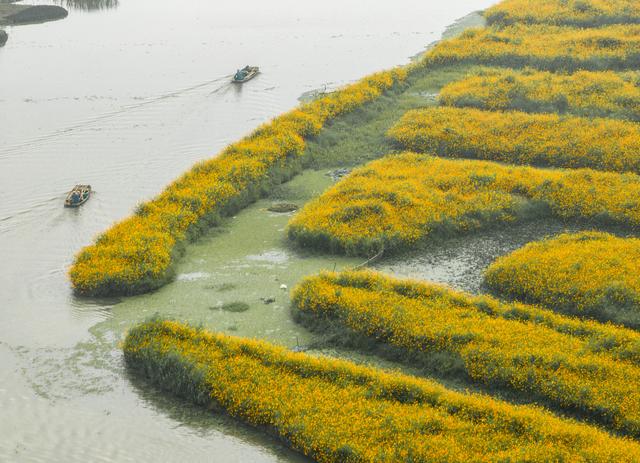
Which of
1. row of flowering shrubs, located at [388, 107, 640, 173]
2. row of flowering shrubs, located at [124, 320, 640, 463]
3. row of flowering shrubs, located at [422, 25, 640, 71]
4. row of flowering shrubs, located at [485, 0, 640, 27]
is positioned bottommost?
row of flowering shrubs, located at [124, 320, 640, 463]

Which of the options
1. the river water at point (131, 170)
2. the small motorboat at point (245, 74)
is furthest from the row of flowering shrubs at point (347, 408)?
the small motorboat at point (245, 74)

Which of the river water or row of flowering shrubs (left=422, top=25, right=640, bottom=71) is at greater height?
row of flowering shrubs (left=422, top=25, right=640, bottom=71)

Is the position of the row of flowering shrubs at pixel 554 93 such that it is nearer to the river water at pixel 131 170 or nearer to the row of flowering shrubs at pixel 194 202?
the row of flowering shrubs at pixel 194 202

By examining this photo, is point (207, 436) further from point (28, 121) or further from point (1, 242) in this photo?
point (28, 121)

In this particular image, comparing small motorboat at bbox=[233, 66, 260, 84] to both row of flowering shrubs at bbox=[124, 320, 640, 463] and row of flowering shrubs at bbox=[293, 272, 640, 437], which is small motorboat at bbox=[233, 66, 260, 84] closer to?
row of flowering shrubs at bbox=[293, 272, 640, 437]

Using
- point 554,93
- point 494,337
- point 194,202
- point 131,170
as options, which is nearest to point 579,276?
point 494,337

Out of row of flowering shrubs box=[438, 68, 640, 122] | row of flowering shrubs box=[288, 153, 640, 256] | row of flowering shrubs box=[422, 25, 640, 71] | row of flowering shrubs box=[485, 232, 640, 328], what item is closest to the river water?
row of flowering shrubs box=[288, 153, 640, 256]
